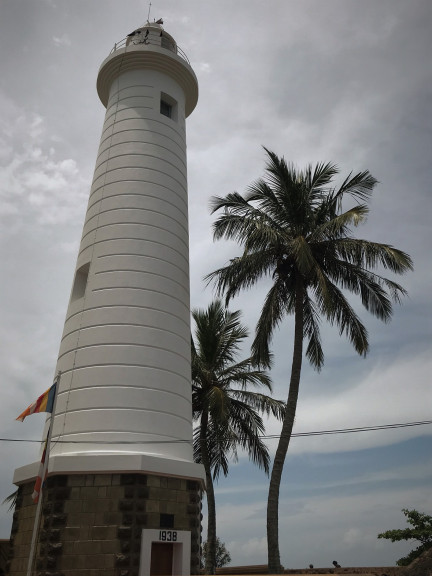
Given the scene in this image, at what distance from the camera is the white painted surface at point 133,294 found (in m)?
12.3

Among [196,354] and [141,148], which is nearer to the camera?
[141,148]

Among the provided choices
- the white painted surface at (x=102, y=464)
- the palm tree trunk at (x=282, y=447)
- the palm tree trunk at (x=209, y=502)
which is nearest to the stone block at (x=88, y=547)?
the white painted surface at (x=102, y=464)

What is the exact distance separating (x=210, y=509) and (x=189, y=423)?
9.12 m

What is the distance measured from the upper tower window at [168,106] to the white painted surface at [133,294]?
6.3 inches

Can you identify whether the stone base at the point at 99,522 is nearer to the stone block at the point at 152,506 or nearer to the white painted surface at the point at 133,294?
the stone block at the point at 152,506

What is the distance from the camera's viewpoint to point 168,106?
1766 cm

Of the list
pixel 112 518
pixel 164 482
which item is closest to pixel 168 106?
pixel 164 482

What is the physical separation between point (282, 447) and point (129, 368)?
513 cm

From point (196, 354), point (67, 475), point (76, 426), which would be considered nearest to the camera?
point (67, 475)

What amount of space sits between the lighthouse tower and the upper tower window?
0.15ft

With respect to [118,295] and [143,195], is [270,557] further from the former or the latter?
[143,195]

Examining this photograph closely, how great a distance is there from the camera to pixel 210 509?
2106 cm

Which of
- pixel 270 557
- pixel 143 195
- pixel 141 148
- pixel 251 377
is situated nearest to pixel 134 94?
pixel 141 148

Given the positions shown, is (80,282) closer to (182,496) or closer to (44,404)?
(44,404)
